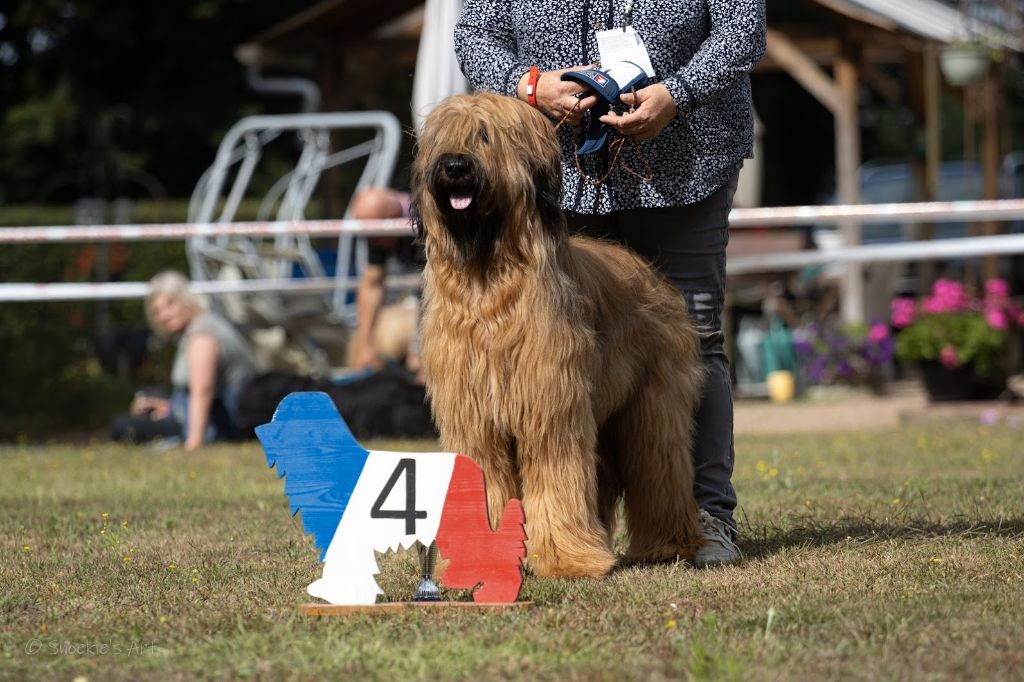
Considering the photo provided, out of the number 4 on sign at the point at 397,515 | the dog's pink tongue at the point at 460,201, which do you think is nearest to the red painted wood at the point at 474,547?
the number 4 on sign at the point at 397,515

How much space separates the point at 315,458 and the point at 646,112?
4.62 feet

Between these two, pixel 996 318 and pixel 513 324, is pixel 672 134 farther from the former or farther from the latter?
pixel 996 318

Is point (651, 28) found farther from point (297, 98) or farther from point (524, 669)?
point (297, 98)

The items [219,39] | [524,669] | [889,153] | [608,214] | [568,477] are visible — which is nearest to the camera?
[524,669]

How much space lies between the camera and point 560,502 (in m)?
3.95

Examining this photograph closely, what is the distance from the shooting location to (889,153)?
1214 inches

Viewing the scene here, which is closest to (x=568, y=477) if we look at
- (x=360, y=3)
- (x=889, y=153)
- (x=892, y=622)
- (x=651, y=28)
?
(x=892, y=622)

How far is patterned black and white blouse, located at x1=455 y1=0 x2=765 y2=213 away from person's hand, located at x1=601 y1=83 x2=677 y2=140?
0.67ft

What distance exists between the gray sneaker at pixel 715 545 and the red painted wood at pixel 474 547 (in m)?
0.96

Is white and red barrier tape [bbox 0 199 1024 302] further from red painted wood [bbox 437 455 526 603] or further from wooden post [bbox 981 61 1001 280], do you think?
red painted wood [bbox 437 455 526 603]

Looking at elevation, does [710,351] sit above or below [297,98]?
below

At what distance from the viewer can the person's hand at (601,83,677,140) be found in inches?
165

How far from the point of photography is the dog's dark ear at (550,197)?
390cm

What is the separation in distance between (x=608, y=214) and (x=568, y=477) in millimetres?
1020
